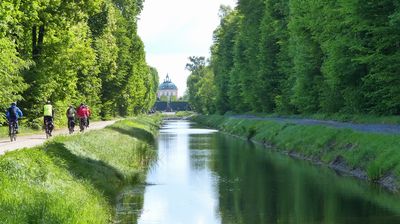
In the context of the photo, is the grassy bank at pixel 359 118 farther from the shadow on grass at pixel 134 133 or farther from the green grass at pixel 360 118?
the shadow on grass at pixel 134 133

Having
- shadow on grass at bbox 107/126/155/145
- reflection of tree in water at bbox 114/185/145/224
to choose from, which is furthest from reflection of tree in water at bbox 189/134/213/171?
reflection of tree in water at bbox 114/185/145/224

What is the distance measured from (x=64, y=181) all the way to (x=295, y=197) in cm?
901

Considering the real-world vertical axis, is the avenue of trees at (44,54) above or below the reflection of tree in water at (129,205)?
above

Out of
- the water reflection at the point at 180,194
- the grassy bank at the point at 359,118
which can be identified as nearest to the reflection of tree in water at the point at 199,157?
the water reflection at the point at 180,194

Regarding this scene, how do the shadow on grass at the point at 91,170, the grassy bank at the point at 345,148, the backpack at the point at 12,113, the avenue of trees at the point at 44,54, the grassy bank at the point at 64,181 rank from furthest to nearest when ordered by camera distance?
the backpack at the point at 12,113, the avenue of trees at the point at 44,54, the grassy bank at the point at 345,148, the shadow on grass at the point at 91,170, the grassy bank at the point at 64,181

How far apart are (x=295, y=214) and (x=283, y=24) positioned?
46259mm

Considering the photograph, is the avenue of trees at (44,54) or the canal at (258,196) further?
the avenue of trees at (44,54)

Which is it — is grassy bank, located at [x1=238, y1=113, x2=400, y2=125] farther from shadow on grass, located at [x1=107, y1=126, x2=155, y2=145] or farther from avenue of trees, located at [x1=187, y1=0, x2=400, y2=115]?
shadow on grass, located at [x1=107, y1=126, x2=155, y2=145]

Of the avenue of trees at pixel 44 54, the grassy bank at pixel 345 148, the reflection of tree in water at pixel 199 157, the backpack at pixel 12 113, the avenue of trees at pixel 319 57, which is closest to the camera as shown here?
the grassy bank at pixel 345 148

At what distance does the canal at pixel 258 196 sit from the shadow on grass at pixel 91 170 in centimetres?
129

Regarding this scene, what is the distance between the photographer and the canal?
17672 mm

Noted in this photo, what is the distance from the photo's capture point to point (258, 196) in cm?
2158

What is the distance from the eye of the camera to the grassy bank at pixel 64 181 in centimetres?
1263

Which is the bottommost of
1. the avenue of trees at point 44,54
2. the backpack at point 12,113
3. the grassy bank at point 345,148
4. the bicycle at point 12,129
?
the grassy bank at point 345,148
